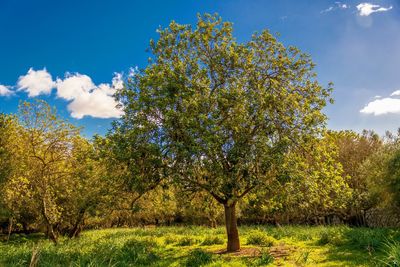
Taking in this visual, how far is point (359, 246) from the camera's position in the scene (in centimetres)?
1652

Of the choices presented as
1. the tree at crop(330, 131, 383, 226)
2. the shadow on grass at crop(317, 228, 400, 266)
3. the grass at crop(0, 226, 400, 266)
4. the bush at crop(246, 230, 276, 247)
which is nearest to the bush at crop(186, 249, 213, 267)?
the grass at crop(0, 226, 400, 266)

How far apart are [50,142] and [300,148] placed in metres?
18.2

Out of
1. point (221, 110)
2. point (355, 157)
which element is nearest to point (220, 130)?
point (221, 110)

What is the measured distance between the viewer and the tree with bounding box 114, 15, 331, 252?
→ 15.1m

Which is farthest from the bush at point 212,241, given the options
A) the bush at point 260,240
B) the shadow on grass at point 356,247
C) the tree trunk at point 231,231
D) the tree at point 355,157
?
the tree at point 355,157

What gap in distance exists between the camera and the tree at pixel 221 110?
15148mm

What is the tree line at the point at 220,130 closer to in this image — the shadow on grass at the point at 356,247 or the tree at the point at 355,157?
the shadow on grass at the point at 356,247

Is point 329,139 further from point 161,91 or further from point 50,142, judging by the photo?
point 50,142

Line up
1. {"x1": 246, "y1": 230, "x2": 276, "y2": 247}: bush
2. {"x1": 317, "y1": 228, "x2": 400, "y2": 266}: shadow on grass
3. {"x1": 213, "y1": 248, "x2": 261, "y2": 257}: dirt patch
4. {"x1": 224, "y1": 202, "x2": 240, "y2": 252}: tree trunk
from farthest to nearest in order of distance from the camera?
{"x1": 246, "y1": 230, "x2": 276, "y2": 247}: bush, {"x1": 224, "y1": 202, "x2": 240, "y2": 252}: tree trunk, {"x1": 213, "y1": 248, "x2": 261, "y2": 257}: dirt patch, {"x1": 317, "y1": 228, "x2": 400, "y2": 266}: shadow on grass

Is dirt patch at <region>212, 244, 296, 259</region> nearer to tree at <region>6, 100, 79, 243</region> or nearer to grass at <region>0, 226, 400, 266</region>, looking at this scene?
grass at <region>0, 226, 400, 266</region>

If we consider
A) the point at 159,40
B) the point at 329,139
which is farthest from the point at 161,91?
the point at 329,139

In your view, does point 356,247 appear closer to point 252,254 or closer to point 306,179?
point 306,179

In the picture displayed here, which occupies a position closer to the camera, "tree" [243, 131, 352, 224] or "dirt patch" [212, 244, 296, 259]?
"tree" [243, 131, 352, 224]

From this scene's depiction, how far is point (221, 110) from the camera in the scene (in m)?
16.5
